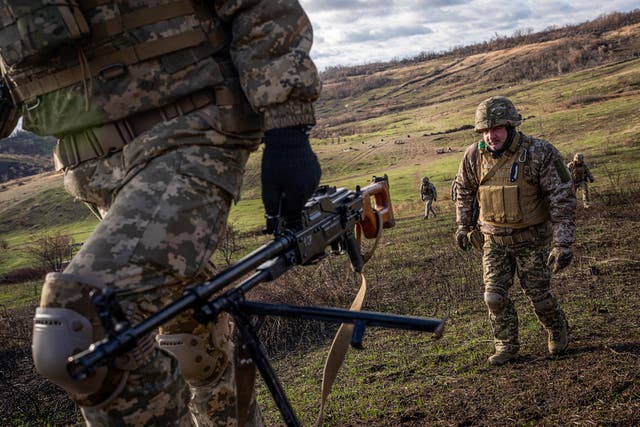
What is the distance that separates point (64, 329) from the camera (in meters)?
1.88

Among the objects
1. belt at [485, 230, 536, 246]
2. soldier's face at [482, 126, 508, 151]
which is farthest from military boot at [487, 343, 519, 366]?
soldier's face at [482, 126, 508, 151]

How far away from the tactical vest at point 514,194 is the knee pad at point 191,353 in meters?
3.01

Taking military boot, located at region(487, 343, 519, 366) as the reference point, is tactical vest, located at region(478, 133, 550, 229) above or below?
above

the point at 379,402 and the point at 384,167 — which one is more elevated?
the point at 379,402

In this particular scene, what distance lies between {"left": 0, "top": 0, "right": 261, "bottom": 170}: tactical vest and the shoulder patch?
3.19m

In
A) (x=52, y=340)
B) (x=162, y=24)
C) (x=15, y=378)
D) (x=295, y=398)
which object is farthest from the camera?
(x=15, y=378)

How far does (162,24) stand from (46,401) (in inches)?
160

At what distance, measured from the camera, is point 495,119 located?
490cm

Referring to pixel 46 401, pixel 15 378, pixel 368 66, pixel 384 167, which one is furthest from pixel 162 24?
pixel 368 66

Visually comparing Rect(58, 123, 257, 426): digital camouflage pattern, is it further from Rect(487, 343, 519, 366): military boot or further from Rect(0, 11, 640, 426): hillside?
Rect(487, 343, 519, 366): military boot

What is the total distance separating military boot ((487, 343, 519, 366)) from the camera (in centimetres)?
473

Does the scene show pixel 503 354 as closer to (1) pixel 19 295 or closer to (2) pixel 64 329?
(2) pixel 64 329

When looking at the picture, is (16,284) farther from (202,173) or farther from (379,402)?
(202,173)

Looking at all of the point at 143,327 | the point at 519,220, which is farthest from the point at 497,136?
the point at 143,327
